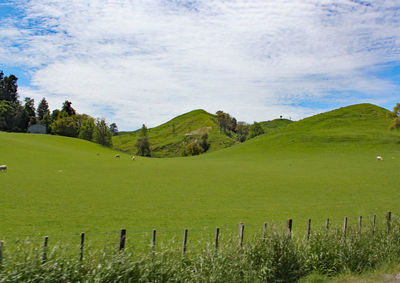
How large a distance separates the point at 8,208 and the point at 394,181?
34208 mm

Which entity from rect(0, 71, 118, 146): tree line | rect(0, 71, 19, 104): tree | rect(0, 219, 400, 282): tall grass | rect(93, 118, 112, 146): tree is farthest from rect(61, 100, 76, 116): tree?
rect(0, 219, 400, 282): tall grass

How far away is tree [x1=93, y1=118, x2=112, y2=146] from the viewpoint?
113125mm

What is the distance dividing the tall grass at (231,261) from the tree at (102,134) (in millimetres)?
108308

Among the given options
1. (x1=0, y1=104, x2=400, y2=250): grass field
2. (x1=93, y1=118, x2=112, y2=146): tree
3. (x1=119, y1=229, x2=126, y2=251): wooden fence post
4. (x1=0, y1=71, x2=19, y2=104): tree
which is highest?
(x1=0, y1=71, x2=19, y2=104): tree

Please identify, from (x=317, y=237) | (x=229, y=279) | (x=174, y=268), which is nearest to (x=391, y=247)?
(x=317, y=237)

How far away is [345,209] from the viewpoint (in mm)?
21094

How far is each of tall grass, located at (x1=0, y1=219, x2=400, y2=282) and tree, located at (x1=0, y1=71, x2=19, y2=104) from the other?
16622 cm

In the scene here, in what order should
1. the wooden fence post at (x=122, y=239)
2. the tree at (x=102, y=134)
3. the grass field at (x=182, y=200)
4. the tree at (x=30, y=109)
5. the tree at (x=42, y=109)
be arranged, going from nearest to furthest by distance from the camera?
the wooden fence post at (x=122, y=239) → the grass field at (x=182, y=200) → the tree at (x=102, y=134) → the tree at (x=30, y=109) → the tree at (x=42, y=109)

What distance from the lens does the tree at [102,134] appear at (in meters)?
113

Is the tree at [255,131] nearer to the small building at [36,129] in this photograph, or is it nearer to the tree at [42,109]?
the small building at [36,129]

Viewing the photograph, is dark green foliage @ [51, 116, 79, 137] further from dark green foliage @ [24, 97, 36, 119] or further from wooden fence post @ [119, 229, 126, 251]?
wooden fence post @ [119, 229, 126, 251]

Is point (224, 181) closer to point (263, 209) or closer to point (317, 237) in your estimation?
point (263, 209)

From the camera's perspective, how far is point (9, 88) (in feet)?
505

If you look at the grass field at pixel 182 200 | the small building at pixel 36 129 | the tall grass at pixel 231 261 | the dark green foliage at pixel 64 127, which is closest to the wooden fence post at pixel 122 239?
the tall grass at pixel 231 261
